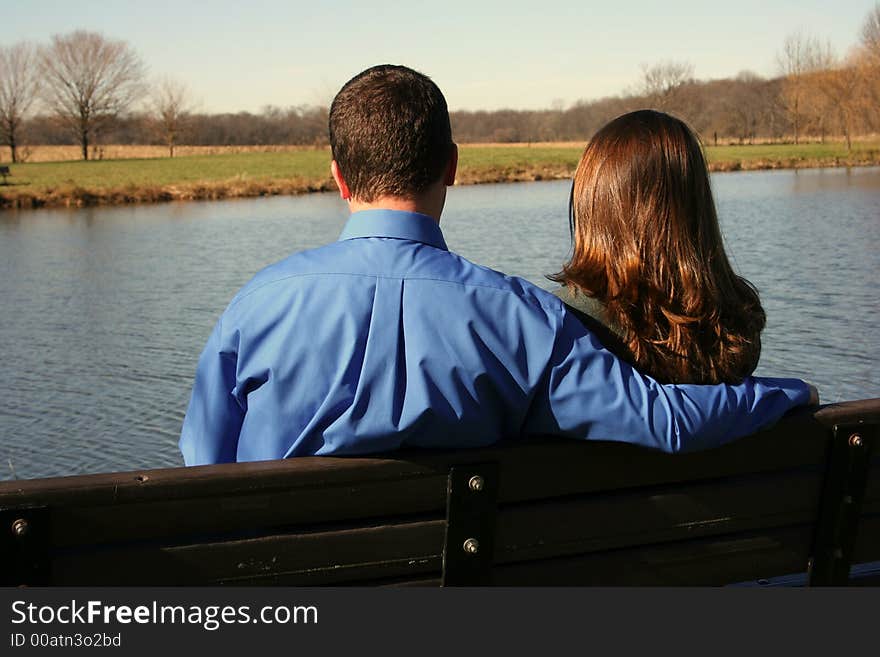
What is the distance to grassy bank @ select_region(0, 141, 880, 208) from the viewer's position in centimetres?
3862

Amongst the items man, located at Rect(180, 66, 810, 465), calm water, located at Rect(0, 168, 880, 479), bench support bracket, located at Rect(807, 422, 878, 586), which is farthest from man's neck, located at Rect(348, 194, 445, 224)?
calm water, located at Rect(0, 168, 880, 479)

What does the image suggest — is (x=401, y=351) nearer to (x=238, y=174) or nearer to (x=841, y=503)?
(x=841, y=503)

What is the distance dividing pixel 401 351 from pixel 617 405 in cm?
44

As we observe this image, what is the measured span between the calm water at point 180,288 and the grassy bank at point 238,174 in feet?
11.0

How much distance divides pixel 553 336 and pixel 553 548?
46cm

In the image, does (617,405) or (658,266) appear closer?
(617,405)

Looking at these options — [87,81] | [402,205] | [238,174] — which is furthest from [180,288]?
[87,81]

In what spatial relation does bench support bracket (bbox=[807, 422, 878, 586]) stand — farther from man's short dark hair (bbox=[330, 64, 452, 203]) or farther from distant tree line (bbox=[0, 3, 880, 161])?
distant tree line (bbox=[0, 3, 880, 161])

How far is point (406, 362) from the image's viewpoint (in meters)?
1.99

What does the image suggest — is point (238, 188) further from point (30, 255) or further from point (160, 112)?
point (160, 112)

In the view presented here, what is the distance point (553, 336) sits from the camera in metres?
2.05

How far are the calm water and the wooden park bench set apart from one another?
5962mm

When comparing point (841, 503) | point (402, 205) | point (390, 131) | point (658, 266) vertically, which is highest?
point (390, 131)
